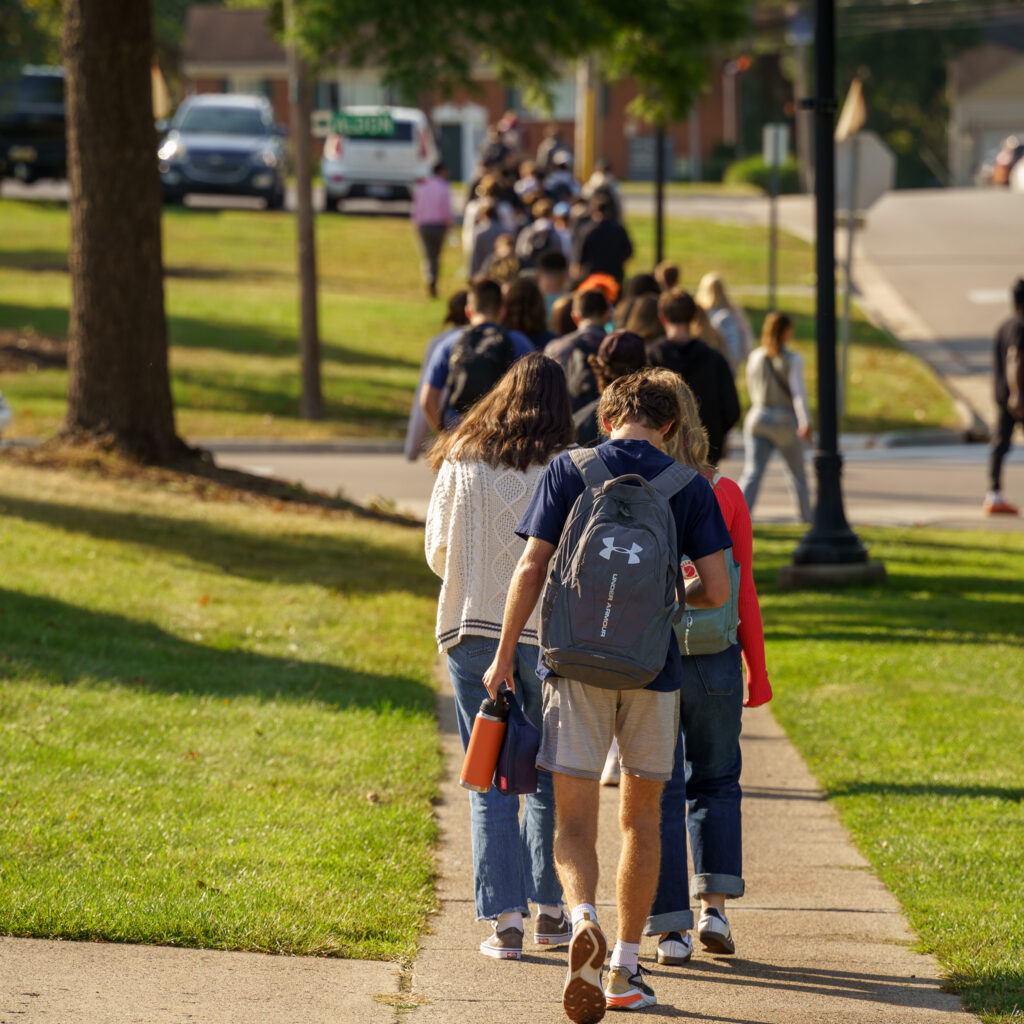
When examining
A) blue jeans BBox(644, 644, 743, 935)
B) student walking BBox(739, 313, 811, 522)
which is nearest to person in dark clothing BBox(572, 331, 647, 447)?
blue jeans BBox(644, 644, 743, 935)

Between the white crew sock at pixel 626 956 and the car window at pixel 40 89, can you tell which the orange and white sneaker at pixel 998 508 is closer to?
the white crew sock at pixel 626 956

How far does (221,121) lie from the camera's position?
116 feet

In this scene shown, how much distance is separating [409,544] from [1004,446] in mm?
5643

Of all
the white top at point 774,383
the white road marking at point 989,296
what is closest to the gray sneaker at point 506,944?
the white top at point 774,383

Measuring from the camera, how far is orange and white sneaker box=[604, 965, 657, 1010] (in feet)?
15.3

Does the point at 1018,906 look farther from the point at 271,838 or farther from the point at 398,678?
the point at 398,678

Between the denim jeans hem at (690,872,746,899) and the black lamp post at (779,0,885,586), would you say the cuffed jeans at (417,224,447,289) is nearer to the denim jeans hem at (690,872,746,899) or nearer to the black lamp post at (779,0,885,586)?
the black lamp post at (779,0,885,586)

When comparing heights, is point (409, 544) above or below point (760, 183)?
below

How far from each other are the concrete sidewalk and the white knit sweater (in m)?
0.99

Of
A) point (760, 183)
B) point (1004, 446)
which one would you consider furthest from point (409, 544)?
point (760, 183)

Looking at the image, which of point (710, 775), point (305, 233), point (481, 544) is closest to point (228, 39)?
point (305, 233)

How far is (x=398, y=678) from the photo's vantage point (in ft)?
28.2

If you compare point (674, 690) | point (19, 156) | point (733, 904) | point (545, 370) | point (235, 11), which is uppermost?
point (235, 11)

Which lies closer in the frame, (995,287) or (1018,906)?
(1018,906)
